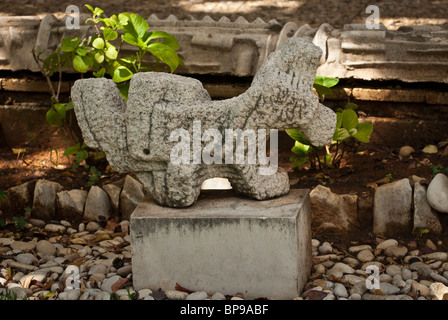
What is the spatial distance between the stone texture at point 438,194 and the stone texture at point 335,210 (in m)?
0.43

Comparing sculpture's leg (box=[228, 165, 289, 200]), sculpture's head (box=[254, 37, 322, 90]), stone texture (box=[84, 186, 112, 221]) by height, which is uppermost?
sculpture's head (box=[254, 37, 322, 90])

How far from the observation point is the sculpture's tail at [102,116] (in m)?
3.37

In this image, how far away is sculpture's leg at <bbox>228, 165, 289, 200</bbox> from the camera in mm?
3365

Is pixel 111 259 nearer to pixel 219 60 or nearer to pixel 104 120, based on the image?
pixel 104 120

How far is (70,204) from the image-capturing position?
4344mm

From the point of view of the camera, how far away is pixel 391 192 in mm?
3947

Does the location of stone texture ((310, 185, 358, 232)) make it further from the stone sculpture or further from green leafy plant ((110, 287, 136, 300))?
green leafy plant ((110, 287, 136, 300))

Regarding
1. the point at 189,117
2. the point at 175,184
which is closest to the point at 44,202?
the point at 175,184

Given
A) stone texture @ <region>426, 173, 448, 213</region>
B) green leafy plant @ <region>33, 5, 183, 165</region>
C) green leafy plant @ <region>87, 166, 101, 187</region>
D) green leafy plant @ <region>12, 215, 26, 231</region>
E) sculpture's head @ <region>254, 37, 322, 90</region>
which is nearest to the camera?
sculpture's head @ <region>254, 37, 322, 90</region>

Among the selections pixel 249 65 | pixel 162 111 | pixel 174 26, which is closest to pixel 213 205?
pixel 162 111

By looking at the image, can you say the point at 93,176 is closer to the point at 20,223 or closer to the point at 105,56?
the point at 20,223

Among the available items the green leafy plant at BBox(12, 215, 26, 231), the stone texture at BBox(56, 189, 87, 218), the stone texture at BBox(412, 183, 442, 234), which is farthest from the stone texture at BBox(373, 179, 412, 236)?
the green leafy plant at BBox(12, 215, 26, 231)

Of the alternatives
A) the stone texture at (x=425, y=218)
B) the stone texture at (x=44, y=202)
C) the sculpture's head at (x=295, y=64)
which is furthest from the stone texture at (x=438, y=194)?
the stone texture at (x=44, y=202)

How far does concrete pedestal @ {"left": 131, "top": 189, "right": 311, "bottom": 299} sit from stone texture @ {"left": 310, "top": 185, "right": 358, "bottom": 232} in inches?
24.0
